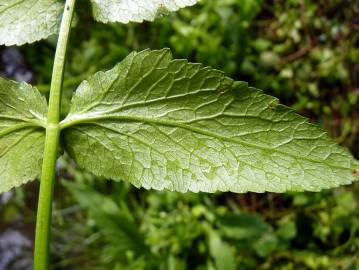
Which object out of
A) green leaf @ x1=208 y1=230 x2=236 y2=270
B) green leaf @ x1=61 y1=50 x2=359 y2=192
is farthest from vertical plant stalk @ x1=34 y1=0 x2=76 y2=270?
green leaf @ x1=208 y1=230 x2=236 y2=270

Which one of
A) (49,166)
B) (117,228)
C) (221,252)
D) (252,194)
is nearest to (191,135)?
(49,166)

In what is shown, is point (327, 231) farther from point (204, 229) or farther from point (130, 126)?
point (130, 126)

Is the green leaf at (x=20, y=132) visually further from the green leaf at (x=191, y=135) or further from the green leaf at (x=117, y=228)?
the green leaf at (x=117, y=228)

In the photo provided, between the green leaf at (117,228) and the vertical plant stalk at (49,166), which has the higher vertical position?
A: the green leaf at (117,228)

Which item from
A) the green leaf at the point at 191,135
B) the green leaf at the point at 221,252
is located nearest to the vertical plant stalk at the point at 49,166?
the green leaf at the point at 191,135

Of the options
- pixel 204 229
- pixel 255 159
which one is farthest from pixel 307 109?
pixel 255 159

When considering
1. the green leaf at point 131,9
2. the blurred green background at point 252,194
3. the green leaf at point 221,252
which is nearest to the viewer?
the green leaf at point 131,9
